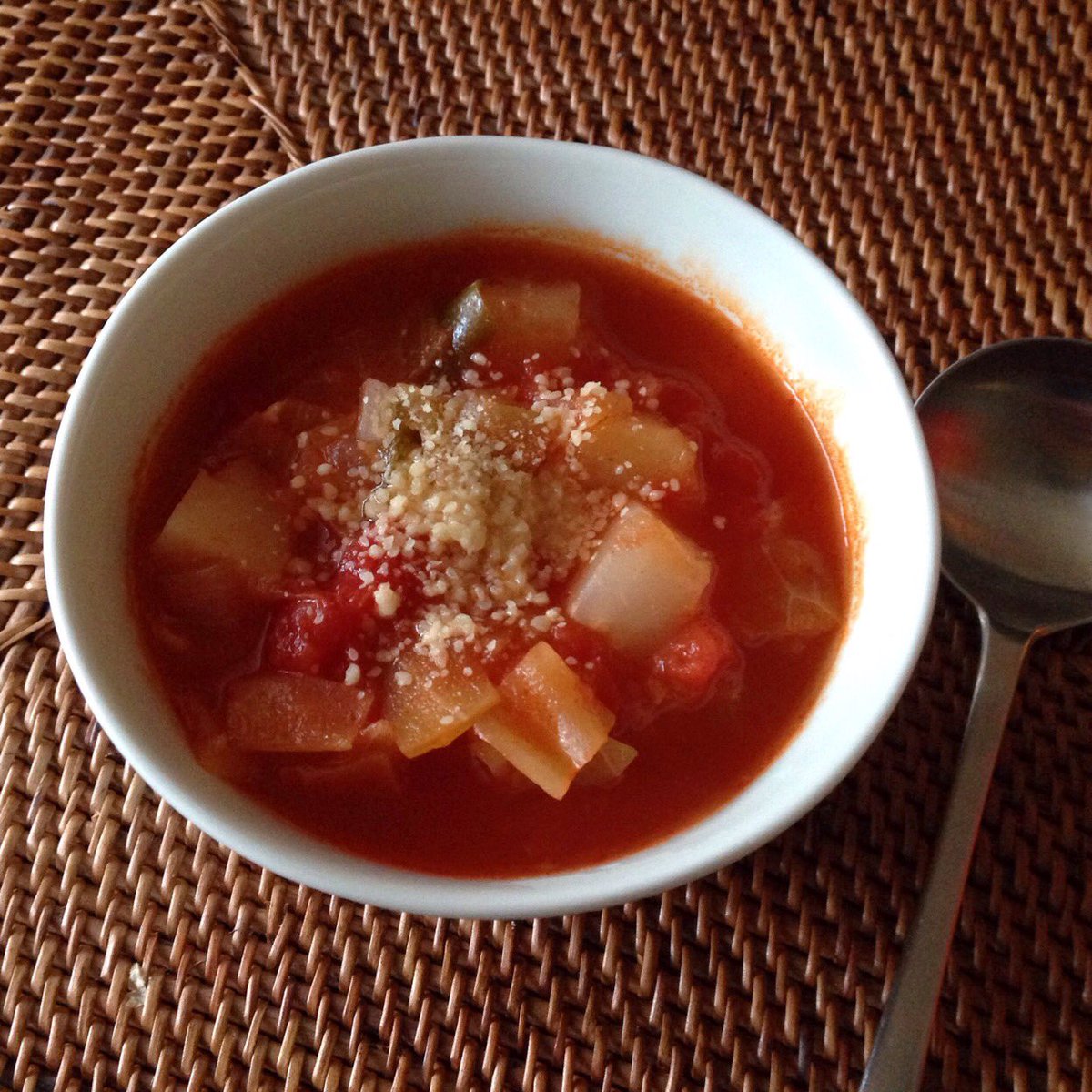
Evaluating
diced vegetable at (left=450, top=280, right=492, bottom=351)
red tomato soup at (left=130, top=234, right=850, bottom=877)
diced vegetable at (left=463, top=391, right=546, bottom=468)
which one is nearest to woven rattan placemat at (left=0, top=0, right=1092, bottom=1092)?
red tomato soup at (left=130, top=234, right=850, bottom=877)

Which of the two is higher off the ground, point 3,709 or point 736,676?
point 736,676

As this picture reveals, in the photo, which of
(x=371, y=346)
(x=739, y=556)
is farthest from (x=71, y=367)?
(x=739, y=556)

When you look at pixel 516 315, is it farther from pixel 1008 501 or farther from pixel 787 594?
pixel 1008 501

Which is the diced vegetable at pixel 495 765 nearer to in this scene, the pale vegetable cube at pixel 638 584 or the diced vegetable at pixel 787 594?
the pale vegetable cube at pixel 638 584

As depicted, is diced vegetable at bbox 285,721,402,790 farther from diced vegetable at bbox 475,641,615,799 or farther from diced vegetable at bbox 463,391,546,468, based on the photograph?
diced vegetable at bbox 463,391,546,468

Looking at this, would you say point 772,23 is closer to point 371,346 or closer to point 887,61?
point 887,61
